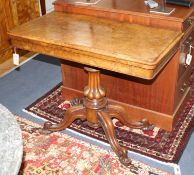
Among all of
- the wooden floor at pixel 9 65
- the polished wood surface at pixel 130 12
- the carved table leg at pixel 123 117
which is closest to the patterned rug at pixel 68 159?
the carved table leg at pixel 123 117

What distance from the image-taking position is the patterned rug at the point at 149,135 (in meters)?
2.07

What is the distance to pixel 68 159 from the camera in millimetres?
2027

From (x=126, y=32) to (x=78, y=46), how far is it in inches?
12.2

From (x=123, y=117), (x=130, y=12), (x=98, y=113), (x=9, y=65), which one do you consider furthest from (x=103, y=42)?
(x=9, y=65)

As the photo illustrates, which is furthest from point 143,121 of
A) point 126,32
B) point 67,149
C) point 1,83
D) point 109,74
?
point 1,83

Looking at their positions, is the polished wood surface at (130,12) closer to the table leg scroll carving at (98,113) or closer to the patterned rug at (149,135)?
the table leg scroll carving at (98,113)

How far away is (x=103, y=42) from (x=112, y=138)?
0.66m

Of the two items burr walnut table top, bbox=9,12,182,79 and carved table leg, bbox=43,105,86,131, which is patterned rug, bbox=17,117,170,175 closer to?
carved table leg, bbox=43,105,86,131

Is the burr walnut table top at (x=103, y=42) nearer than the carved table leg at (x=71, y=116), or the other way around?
the burr walnut table top at (x=103, y=42)

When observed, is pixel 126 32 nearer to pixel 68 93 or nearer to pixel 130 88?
pixel 130 88

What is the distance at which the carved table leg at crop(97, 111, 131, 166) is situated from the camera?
196 centimetres

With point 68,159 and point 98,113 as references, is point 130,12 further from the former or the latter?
point 68,159

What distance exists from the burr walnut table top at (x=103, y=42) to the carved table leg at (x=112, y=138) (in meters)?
0.51

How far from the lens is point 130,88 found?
2.24m
